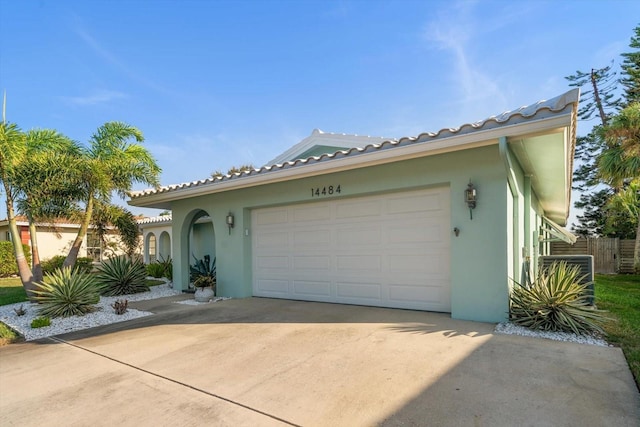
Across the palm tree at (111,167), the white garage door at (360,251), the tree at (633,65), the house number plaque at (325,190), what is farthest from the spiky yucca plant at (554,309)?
the tree at (633,65)

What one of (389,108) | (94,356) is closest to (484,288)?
(94,356)

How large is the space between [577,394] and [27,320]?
1046 centimetres

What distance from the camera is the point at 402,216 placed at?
25.7ft

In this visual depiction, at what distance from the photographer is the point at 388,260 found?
8.02 m

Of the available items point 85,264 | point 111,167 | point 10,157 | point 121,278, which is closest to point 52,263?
point 85,264

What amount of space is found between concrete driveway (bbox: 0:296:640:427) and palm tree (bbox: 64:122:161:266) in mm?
5082

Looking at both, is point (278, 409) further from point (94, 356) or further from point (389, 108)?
point (389, 108)

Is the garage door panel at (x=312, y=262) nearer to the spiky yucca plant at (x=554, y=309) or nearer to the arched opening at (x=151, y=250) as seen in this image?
the spiky yucca plant at (x=554, y=309)

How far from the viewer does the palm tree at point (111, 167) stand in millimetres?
10383

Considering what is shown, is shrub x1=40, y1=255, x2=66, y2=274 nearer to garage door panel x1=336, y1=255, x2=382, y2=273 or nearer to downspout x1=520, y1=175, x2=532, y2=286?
garage door panel x1=336, y1=255, x2=382, y2=273

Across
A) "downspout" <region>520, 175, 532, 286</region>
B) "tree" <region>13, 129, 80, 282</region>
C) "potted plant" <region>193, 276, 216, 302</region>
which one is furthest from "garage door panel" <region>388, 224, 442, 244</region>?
"tree" <region>13, 129, 80, 282</region>

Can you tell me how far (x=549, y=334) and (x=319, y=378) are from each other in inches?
153

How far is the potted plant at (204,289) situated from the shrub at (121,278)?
10.9 ft

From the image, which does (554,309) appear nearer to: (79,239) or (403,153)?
(403,153)
